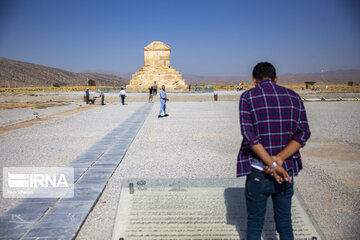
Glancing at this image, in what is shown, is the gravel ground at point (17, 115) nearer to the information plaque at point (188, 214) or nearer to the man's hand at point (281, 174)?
the information plaque at point (188, 214)

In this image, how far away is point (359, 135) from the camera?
25.7 feet

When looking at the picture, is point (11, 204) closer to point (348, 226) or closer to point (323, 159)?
point (348, 226)

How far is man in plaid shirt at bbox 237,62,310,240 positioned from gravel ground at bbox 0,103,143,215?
2.85 metres

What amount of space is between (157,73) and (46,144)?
3456 cm

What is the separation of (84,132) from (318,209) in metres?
6.97

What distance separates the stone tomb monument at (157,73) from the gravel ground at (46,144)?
97.9 feet

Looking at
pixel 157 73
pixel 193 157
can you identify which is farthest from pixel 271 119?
pixel 157 73

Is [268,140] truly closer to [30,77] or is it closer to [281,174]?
[281,174]

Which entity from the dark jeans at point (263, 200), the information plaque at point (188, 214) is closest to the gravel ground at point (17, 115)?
the information plaque at point (188, 214)

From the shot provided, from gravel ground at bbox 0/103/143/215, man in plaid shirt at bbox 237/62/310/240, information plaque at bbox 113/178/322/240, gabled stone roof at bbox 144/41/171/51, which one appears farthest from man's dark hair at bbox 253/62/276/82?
gabled stone roof at bbox 144/41/171/51

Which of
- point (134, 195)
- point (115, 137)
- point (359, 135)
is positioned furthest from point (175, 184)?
point (359, 135)

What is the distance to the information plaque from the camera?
275 cm

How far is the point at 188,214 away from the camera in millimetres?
3070

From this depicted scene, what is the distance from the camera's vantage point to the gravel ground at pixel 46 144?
541 cm
